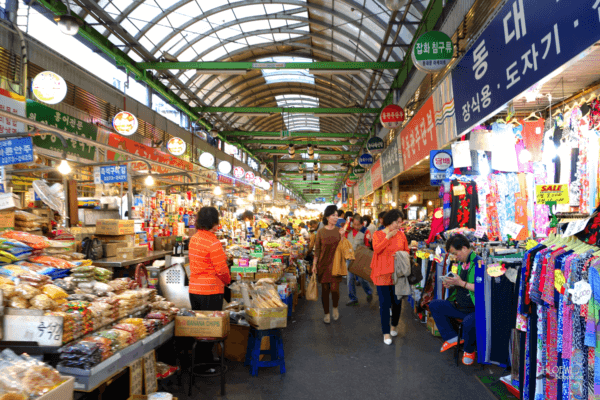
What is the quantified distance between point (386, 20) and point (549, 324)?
24.8 ft

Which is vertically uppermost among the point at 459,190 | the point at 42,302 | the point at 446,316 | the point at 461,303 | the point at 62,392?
the point at 459,190

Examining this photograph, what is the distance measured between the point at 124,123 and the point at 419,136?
6.22 meters

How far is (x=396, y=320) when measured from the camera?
5242 millimetres

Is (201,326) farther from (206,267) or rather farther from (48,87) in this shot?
(48,87)

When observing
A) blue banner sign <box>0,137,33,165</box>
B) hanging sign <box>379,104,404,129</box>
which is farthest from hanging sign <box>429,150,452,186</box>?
blue banner sign <box>0,137,33,165</box>

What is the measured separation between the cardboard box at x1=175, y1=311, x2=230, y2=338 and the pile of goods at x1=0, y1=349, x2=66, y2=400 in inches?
57.9

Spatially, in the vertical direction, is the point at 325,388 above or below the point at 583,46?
below

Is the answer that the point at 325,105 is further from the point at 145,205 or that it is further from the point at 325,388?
the point at 325,388

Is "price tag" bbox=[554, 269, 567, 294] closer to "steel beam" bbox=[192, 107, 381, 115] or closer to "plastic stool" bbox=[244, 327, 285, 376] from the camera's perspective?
"plastic stool" bbox=[244, 327, 285, 376]

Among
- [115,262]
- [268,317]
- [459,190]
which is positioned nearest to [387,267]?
[459,190]

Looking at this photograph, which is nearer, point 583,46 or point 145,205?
point 583,46

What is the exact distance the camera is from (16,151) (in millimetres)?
4016

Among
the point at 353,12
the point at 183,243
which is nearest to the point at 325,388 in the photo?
the point at 183,243

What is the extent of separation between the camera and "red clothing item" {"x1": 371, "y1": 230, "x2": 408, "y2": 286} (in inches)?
198
